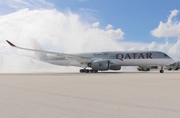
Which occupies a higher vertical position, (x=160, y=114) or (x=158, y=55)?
(x=158, y=55)

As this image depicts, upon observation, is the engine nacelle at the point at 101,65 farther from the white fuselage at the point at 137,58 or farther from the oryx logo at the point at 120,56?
the oryx logo at the point at 120,56

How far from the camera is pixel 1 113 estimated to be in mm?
3975

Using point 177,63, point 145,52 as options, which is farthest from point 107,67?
point 177,63

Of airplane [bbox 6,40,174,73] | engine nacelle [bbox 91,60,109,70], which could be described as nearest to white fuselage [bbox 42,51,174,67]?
airplane [bbox 6,40,174,73]

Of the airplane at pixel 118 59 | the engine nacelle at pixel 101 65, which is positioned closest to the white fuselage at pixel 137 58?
the airplane at pixel 118 59

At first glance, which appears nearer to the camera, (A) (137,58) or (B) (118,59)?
(A) (137,58)

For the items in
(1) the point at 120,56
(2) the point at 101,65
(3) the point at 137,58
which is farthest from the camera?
(1) the point at 120,56

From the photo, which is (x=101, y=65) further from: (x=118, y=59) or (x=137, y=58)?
(x=137, y=58)

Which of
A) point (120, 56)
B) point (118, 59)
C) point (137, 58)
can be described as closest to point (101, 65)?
point (118, 59)

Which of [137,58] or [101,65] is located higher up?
[137,58]

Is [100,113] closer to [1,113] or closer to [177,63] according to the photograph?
[1,113]

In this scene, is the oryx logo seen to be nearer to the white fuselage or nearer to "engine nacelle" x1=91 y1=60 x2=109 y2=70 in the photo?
the white fuselage

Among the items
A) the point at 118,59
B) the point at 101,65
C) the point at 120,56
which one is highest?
the point at 120,56

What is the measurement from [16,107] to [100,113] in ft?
7.06
